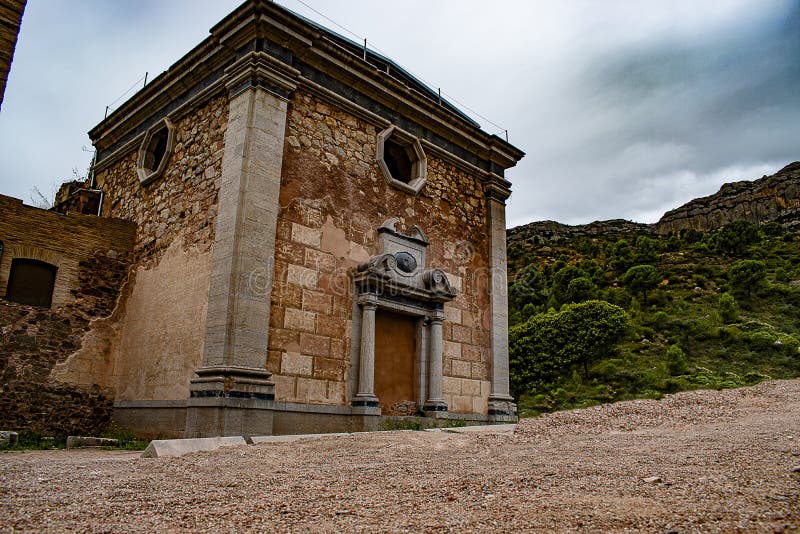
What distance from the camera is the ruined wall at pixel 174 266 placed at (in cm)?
878

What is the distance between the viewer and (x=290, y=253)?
888 cm

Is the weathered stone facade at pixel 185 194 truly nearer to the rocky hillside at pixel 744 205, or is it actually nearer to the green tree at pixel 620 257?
the green tree at pixel 620 257

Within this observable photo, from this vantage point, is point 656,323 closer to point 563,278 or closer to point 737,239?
point 563,278

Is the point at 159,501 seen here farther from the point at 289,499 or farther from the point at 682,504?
the point at 682,504

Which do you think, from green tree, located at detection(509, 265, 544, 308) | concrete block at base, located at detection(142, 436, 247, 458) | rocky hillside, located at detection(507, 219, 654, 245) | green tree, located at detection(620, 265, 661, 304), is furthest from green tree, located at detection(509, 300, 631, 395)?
rocky hillside, located at detection(507, 219, 654, 245)

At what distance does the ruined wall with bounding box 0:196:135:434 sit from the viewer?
9539 mm

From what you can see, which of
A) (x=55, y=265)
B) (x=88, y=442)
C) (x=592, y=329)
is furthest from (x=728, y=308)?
(x=55, y=265)

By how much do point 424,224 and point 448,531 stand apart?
8.46 meters

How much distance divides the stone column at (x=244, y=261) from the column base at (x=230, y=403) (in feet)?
0.04

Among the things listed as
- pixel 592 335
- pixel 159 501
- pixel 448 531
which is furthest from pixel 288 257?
pixel 592 335

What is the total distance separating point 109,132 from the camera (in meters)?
12.6

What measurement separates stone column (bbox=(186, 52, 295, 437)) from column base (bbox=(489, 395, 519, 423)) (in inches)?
201

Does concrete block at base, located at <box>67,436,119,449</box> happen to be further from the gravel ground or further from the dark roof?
the dark roof

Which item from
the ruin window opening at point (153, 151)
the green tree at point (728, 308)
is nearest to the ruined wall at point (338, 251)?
the ruin window opening at point (153, 151)
